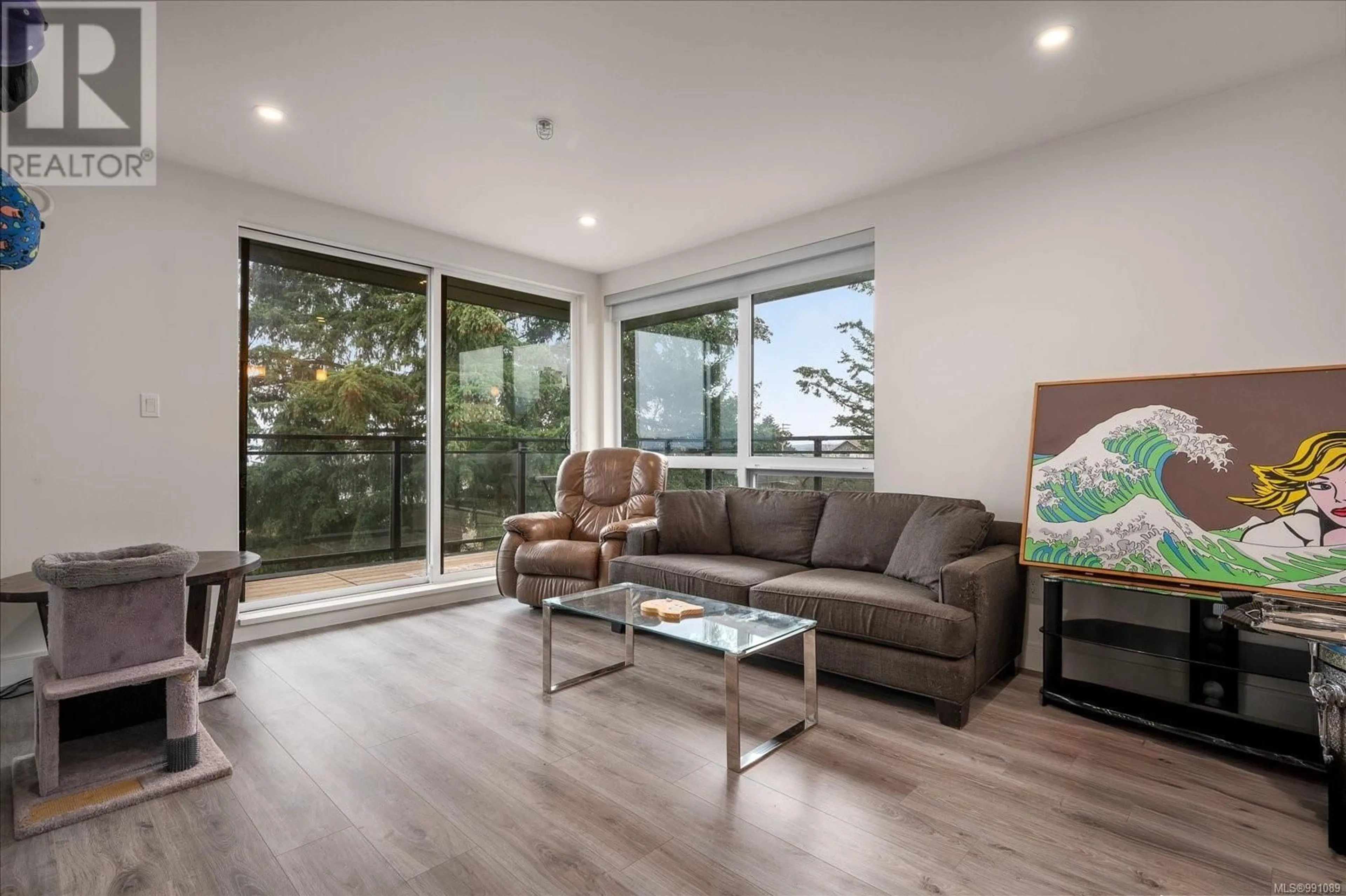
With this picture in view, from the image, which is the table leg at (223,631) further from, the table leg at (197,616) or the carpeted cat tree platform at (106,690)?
the carpeted cat tree platform at (106,690)

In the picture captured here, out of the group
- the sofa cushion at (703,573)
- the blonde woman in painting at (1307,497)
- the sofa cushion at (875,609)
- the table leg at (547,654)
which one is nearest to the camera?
the blonde woman in painting at (1307,497)

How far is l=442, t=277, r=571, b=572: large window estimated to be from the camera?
461 cm

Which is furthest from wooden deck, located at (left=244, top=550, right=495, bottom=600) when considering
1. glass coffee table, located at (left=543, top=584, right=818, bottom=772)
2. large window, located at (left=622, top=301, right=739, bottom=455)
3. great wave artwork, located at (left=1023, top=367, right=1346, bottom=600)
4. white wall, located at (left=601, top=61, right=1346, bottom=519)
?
great wave artwork, located at (left=1023, top=367, right=1346, bottom=600)

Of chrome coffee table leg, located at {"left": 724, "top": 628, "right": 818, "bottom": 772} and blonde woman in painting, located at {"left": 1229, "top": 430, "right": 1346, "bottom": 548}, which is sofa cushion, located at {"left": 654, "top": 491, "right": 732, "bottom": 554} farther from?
blonde woman in painting, located at {"left": 1229, "top": 430, "right": 1346, "bottom": 548}

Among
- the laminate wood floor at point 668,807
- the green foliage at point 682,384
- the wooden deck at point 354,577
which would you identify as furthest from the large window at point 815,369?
the wooden deck at point 354,577

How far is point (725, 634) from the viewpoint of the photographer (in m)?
2.36

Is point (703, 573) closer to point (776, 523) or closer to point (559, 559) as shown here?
point (776, 523)

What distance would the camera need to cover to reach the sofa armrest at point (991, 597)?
2.52 meters

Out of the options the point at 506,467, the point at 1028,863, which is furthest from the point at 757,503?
the point at 1028,863

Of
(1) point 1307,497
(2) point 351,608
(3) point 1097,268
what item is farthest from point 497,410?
(1) point 1307,497

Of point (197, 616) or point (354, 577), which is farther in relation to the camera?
point (354, 577)

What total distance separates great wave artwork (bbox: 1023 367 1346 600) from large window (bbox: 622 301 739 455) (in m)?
2.24

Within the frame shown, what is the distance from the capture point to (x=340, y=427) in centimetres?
405

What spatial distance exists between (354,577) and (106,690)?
7.13 feet
